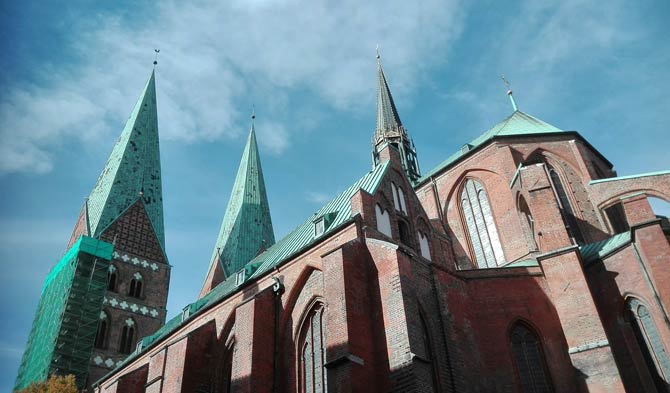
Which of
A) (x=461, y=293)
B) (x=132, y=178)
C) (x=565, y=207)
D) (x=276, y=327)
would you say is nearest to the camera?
(x=461, y=293)

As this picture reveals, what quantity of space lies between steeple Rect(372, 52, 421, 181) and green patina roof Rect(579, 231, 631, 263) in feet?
52.7

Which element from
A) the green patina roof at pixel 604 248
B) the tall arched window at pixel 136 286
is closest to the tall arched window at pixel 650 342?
the green patina roof at pixel 604 248

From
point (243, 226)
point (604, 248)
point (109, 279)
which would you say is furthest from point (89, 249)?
Answer: point (604, 248)

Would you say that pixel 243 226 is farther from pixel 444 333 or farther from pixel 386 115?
pixel 444 333

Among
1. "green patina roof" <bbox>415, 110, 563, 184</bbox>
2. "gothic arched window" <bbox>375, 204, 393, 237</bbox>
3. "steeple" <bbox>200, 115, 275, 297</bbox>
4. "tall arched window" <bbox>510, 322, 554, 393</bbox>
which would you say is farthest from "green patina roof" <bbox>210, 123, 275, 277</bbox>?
"tall arched window" <bbox>510, 322, 554, 393</bbox>

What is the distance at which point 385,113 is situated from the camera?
37.5m

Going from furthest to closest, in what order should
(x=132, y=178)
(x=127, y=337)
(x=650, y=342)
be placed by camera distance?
(x=132, y=178) < (x=127, y=337) < (x=650, y=342)

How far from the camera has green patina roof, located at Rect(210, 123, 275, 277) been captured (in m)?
35.8

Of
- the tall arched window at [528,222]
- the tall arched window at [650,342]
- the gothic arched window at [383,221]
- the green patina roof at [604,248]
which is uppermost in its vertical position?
the tall arched window at [528,222]

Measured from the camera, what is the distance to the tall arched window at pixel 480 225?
22.2 meters

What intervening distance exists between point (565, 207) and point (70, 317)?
25189 millimetres

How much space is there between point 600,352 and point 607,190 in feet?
29.8

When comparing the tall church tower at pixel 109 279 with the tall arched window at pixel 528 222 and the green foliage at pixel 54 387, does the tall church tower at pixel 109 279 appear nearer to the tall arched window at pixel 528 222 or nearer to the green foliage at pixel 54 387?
the green foliage at pixel 54 387

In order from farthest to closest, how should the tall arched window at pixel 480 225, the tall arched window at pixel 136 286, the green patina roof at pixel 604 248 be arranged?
1. the tall arched window at pixel 136 286
2. the tall arched window at pixel 480 225
3. the green patina roof at pixel 604 248
